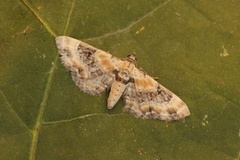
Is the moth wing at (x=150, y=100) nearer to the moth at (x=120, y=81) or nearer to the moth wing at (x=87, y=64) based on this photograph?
the moth at (x=120, y=81)

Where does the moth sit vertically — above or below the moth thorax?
below

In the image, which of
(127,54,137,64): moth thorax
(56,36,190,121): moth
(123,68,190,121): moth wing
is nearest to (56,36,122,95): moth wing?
(56,36,190,121): moth

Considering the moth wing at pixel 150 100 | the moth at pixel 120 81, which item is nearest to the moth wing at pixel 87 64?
the moth at pixel 120 81

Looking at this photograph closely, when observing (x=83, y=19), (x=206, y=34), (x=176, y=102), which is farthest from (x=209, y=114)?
(x=83, y=19)

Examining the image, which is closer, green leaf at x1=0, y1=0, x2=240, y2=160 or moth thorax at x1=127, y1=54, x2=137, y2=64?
green leaf at x1=0, y1=0, x2=240, y2=160

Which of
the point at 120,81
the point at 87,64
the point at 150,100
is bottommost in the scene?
the point at 150,100

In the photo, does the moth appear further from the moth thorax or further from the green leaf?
the green leaf

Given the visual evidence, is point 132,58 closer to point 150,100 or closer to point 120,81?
point 120,81

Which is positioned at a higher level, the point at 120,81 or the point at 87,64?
the point at 87,64

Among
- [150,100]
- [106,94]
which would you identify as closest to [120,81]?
[106,94]
